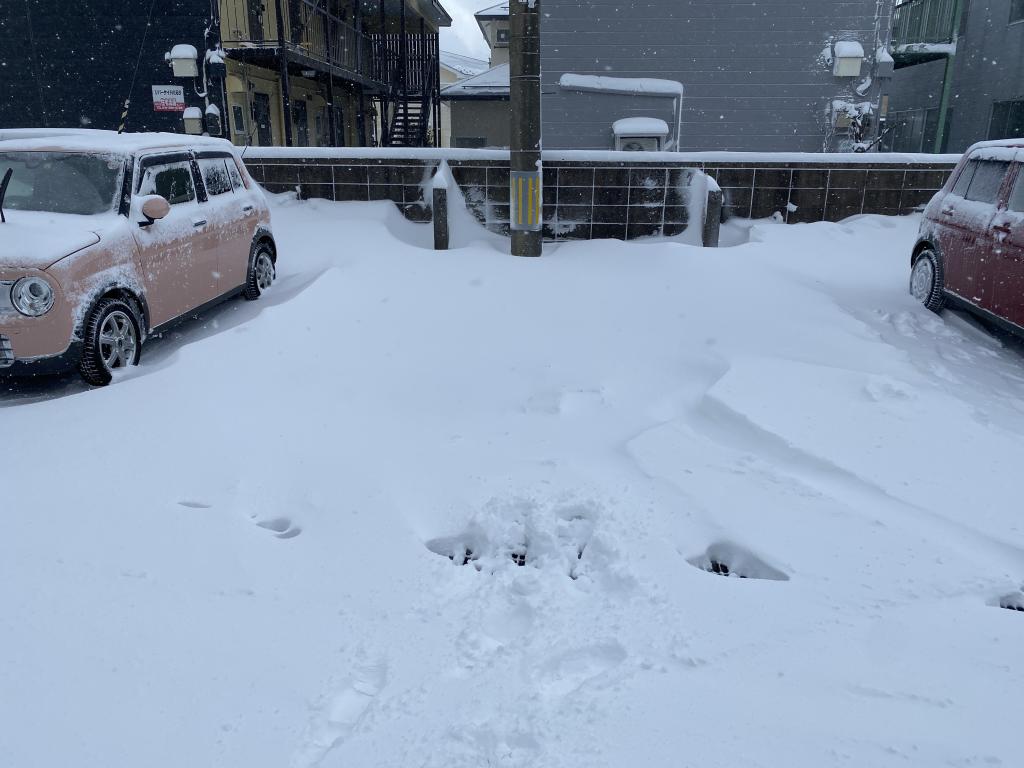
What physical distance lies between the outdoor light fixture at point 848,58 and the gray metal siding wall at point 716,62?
0.22m

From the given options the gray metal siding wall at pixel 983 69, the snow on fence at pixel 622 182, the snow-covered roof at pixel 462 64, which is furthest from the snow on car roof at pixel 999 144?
the snow-covered roof at pixel 462 64

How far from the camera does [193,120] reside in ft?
42.1

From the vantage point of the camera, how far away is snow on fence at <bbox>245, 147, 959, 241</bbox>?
361 inches

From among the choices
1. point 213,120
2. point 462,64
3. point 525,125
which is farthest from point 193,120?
point 462,64

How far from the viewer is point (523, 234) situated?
324 inches

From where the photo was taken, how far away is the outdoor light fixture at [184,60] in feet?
41.3

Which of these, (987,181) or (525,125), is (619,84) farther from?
(987,181)

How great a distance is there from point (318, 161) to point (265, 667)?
26.7 ft

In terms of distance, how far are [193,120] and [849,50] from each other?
38.5ft

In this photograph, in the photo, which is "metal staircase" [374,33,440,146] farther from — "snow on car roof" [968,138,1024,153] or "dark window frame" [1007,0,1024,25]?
"snow on car roof" [968,138,1024,153]

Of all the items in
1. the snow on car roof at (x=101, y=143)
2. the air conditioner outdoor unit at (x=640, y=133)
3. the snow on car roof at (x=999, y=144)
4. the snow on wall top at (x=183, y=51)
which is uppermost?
the snow on wall top at (x=183, y=51)

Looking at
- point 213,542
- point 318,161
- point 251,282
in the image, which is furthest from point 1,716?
point 318,161

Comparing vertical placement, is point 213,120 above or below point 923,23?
below

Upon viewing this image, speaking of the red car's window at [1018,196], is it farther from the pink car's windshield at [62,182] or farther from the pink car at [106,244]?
Answer: the pink car's windshield at [62,182]
